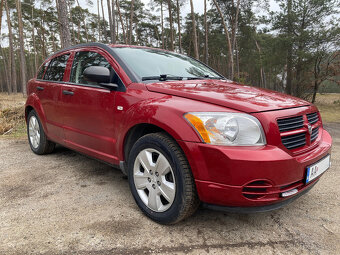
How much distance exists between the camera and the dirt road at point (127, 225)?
1767 mm

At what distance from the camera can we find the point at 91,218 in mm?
2150

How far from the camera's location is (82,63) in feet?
9.98

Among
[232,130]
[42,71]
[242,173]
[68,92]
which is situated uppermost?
[42,71]

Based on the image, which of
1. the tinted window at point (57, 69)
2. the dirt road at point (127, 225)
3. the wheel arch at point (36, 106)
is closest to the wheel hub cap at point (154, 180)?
the dirt road at point (127, 225)

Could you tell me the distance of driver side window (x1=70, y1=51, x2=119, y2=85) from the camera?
9.14 ft

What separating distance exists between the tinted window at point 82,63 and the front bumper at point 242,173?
5.40 ft

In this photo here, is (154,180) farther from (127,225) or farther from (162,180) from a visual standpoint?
(127,225)

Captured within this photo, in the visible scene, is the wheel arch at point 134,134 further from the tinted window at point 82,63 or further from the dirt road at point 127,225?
the tinted window at point 82,63

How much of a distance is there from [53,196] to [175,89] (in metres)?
1.75

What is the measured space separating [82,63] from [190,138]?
2012 mm

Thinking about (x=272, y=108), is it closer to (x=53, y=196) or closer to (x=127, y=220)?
(x=127, y=220)

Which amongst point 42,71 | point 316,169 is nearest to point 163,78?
point 316,169

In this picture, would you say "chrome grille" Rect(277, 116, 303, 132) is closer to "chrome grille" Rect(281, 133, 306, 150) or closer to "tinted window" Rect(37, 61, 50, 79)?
"chrome grille" Rect(281, 133, 306, 150)

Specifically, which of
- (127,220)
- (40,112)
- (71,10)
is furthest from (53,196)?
(71,10)
